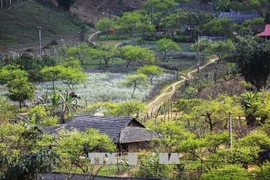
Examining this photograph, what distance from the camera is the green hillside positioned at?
255ft

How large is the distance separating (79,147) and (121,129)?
5448 mm

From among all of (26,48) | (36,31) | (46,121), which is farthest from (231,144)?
(36,31)

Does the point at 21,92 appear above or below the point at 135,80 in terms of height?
below

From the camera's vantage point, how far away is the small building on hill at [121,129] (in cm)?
3509

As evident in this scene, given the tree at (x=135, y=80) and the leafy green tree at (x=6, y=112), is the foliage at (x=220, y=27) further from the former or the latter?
the leafy green tree at (x=6, y=112)

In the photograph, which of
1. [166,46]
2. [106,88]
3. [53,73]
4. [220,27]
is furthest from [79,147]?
[220,27]

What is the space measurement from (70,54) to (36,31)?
14.8 m

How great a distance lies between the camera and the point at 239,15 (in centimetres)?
8031

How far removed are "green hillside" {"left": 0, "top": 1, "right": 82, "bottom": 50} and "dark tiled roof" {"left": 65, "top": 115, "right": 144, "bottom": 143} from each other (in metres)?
39.9

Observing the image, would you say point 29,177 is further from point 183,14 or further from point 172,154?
point 183,14

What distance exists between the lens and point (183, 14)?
78500mm

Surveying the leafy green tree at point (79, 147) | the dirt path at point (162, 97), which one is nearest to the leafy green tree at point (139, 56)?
the dirt path at point (162, 97)

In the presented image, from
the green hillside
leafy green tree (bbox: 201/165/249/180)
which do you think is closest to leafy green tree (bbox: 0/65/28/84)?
the green hillside

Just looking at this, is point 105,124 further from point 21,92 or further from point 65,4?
point 65,4
